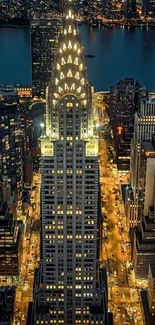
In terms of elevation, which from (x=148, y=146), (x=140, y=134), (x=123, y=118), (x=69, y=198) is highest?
(x=140, y=134)

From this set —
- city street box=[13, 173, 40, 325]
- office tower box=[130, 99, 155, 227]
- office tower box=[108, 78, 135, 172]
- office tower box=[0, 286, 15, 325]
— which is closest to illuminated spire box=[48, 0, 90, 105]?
office tower box=[0, 286, 15, 325]

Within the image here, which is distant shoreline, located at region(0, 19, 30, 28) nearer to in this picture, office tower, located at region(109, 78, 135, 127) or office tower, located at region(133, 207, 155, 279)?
office tower, located at region(109, 78, 135, 127)

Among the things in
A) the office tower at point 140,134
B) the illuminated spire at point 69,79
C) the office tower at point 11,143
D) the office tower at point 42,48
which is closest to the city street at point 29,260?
the office tower at point 11,143

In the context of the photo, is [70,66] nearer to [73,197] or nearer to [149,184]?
[73,197]

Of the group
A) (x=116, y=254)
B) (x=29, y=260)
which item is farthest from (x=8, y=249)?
(x=116, y=254)

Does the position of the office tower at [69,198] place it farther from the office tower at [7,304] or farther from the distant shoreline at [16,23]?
the distant shoreline at [16,23]

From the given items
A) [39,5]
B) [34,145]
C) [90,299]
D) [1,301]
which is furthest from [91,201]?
[39,5]
